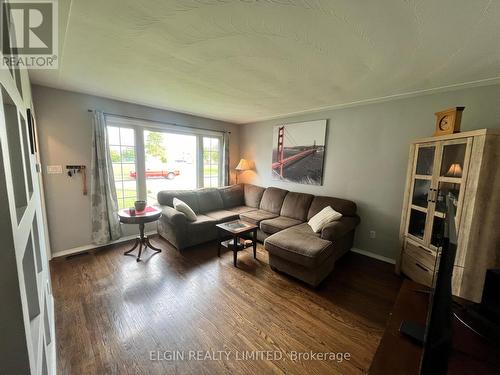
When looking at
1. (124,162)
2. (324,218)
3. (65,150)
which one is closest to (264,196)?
(324,218)

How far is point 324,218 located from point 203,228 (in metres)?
1.90

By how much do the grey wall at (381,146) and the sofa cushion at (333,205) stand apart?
0.65 ft

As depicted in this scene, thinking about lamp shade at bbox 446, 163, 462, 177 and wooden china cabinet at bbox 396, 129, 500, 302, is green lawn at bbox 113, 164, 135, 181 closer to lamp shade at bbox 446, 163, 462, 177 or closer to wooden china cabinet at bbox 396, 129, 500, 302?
wooden china cabinet at bbox 396, 129, 500, 302

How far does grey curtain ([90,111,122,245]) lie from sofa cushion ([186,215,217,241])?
50.4 inches

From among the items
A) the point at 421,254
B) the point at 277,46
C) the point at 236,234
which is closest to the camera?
the point at 277,46

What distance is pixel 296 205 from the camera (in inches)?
143

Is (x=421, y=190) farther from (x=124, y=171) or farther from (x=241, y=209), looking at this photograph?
(x=124, y=171)

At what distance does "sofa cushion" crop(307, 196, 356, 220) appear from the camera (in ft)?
10.2

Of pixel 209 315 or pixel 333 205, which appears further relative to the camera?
pixel 333 205

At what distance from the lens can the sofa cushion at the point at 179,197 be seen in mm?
3570

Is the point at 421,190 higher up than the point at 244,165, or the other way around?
the point at 244,165

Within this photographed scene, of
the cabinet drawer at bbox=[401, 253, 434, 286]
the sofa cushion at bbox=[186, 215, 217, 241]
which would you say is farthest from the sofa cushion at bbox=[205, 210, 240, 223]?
the cabinet drawer at bbox=[401, 253, 434, 286]

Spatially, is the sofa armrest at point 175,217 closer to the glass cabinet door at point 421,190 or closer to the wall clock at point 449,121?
the glass cabinet door at point 421,190

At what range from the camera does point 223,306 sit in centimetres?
200
